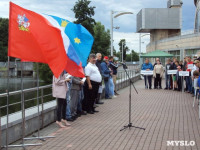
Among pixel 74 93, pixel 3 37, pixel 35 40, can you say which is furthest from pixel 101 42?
pixel 35 40

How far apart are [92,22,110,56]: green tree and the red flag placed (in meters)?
55.1

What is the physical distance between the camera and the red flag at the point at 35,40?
548cm

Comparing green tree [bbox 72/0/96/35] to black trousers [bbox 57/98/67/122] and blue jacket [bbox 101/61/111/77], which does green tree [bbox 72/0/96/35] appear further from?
black trousers [bbox 57/98/67/122]

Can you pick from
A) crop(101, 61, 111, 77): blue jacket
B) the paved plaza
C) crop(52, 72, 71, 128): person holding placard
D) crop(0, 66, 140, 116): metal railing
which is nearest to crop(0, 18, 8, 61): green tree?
crop(101, 61, 111, 77): blue jacket

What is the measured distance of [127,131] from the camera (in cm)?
766

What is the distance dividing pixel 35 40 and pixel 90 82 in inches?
180

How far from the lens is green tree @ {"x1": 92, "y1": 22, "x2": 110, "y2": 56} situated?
62.0 m

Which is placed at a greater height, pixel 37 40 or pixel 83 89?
pixel 37 40

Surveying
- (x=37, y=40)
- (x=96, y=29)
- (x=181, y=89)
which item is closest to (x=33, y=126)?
(x=37, y=40)

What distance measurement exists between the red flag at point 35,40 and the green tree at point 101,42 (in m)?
55.1

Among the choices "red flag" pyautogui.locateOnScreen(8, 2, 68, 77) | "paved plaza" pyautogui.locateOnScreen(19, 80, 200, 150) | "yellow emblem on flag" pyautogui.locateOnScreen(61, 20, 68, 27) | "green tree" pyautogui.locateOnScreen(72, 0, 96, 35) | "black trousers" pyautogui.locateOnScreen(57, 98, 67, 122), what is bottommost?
"paved plaza" pyautogui.locateOnScreen(19, 80, 200, 150)

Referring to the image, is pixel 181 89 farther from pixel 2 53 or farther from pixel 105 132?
pixel 2 53

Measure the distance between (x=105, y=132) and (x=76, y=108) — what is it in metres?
2.16

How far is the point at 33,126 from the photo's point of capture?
7.54 m
